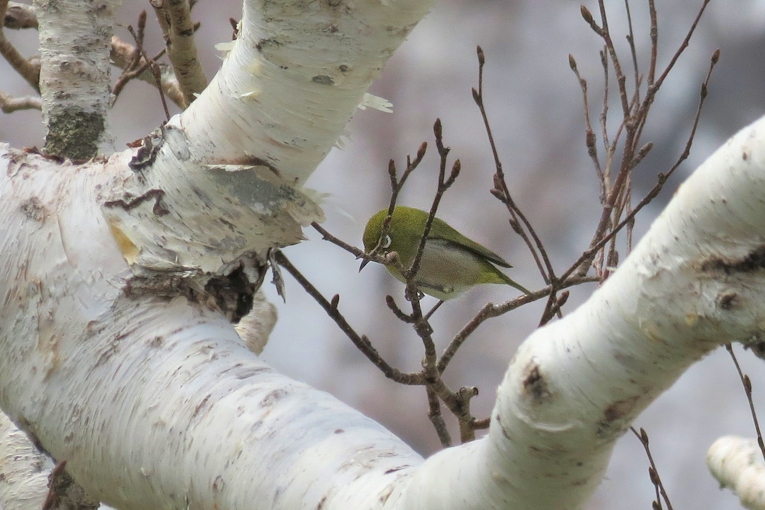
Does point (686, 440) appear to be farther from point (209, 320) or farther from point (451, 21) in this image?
point (209, 320)

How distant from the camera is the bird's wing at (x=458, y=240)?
95.3 inches

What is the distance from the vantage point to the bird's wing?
2420 mm

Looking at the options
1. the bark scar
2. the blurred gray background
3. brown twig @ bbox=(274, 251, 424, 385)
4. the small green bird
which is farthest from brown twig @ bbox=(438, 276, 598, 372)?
the blurred gray background

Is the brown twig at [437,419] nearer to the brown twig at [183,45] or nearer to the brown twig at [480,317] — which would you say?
the brown twig at [480,317]

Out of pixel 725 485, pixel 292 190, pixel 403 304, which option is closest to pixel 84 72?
pixel 292 190

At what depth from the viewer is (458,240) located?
2451 millimetres

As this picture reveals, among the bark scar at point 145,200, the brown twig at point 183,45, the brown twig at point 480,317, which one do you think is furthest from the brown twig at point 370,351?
the brown twig at point 183,45

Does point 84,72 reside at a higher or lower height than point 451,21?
lower

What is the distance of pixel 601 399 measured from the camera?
48 centimetres

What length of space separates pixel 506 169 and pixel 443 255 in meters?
1.46

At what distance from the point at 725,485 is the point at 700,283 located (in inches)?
74.0

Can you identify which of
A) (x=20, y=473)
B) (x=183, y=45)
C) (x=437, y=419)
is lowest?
(x=20, y=473)

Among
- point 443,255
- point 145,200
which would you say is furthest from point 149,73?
point 145,200

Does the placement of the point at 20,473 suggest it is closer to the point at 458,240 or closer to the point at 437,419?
the point at 437,419
